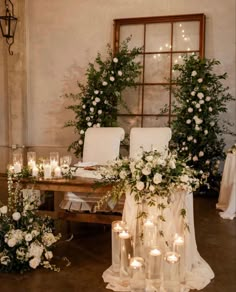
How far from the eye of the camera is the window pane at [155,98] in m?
5.98

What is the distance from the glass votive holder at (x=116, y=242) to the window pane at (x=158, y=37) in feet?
12.4

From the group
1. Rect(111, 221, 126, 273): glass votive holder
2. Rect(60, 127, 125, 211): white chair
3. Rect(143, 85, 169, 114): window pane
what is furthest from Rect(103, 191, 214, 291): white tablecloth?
Rect(143, 85, 169, 114): window pane

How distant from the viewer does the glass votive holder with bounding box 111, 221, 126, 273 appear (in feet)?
8.85

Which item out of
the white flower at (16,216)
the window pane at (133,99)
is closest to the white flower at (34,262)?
the white flower at (16,216)

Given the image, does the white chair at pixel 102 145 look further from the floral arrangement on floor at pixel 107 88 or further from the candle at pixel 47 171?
the floral arrangement on floor at pixel 107 88

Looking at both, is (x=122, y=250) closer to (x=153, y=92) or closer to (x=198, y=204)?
(x=198, y=204)

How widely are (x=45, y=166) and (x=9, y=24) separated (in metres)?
3.98

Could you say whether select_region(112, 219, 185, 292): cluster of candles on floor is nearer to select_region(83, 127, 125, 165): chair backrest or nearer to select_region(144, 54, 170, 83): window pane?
select_region(83, 127, 125, 165): chair backrest

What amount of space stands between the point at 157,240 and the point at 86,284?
593 millimetres

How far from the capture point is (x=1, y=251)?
296 centimetres

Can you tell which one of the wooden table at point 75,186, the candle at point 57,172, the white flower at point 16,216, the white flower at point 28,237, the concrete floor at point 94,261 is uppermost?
the candle at point 57,172

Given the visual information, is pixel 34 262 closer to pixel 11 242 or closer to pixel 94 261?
pixel 11 242

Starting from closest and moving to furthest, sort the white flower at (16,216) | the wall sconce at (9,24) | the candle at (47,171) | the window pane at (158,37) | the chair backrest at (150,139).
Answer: the white flower at (16,216) → the candle at (47,171) → the chair backrest at (150,139) → the window pane at (158,37) → the wall sconce at (9,24)

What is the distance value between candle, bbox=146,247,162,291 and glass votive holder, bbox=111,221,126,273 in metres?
0.26
